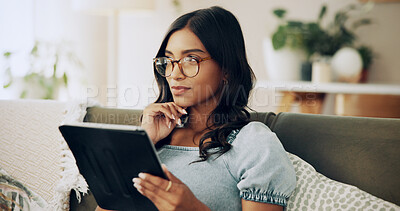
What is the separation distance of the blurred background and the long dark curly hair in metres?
1.27

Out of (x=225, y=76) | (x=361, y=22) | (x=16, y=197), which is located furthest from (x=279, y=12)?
(x=16, y=197)

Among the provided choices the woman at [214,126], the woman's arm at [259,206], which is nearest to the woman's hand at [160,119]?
the woman at [214,126]

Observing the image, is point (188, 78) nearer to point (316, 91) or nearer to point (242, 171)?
point (242, 171)

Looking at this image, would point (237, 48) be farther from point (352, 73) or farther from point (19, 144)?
point (352, 73)

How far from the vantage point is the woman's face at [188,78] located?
3.82ft

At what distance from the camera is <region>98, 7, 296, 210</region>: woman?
1.00 metres

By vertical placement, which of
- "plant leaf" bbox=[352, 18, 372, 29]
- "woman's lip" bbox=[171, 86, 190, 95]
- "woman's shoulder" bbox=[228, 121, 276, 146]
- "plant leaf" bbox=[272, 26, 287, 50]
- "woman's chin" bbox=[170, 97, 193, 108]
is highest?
"plant leaf" bbox=[352, 18, 372, 29]

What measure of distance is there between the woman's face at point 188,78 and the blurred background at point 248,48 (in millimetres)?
1340

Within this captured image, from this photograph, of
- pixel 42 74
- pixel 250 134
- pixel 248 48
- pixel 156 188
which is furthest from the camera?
pixel 248 48

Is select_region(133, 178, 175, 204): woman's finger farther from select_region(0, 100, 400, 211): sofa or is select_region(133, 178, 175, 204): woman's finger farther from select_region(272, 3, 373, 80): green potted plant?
select_region(272, 3, 373, 80): green potted plant

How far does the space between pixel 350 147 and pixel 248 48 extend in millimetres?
2469

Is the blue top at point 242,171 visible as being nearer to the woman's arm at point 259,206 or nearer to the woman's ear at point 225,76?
the woman's arm at point 259,206

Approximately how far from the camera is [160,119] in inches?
50.5

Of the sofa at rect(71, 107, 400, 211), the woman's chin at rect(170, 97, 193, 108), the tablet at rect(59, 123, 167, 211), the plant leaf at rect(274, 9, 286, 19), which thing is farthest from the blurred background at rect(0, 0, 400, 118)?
the tablet at rect(59, 123, 167, 211)
